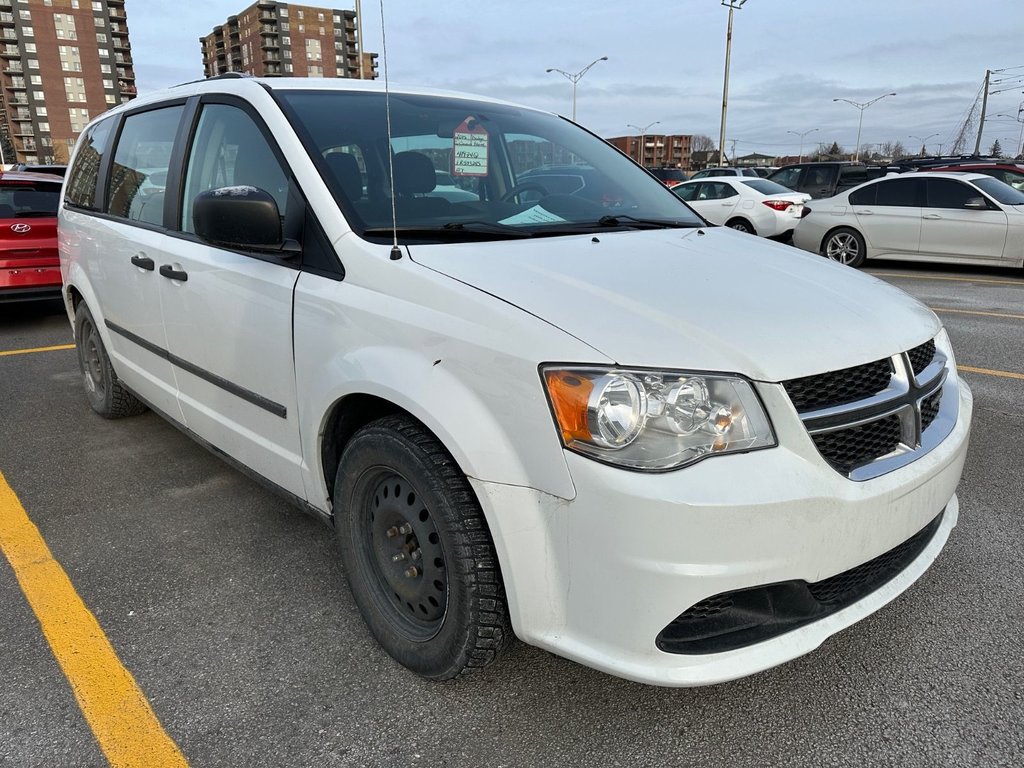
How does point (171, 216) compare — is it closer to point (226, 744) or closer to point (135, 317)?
point (135, 317)

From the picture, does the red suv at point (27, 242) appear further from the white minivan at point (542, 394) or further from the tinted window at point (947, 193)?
the tinted window at point (947, 193)

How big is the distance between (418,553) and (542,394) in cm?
Answer: 73

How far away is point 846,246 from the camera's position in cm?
1160

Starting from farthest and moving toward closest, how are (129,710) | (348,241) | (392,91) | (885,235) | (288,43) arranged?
(288,43) < (885,235) < (392,91) < (348,241) < (129,710)

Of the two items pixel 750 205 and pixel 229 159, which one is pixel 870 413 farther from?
pixel 750 205

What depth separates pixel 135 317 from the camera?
11.9 ft

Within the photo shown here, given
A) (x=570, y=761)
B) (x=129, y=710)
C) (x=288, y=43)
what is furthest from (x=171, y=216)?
(x=288, y=43)

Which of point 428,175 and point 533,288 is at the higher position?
point 428,175

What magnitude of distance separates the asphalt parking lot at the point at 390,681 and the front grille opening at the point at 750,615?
1.23 feet

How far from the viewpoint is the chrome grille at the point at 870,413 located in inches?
71.9

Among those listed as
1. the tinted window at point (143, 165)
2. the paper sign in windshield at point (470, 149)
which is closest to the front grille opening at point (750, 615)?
the paper sign in windshield at point (470, 149)

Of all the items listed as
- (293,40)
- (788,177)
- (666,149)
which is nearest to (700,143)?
(666,149)

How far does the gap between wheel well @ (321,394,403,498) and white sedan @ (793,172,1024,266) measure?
35.5 ft

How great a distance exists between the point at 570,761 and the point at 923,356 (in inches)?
59.6
